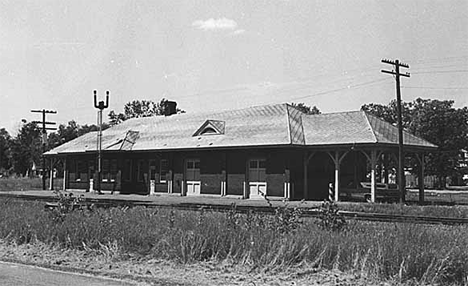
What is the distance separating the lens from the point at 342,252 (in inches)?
374

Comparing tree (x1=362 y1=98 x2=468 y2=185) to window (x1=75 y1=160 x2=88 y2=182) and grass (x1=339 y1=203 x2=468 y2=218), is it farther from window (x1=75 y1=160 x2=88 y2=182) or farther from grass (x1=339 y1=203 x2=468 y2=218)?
grass (x1=339 y1=203 x2=468 y2=218)

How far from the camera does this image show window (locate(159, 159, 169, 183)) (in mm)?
41438

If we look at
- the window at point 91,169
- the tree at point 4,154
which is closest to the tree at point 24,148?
the tree at point 4,154

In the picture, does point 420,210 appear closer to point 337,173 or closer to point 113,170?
point 337,173

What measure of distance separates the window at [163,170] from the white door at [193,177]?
2.20m

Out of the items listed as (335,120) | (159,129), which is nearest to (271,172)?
(335,120)

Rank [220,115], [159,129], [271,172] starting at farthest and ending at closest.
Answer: [159,129]
[220,115]
[271,172]

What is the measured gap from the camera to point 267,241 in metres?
10.1

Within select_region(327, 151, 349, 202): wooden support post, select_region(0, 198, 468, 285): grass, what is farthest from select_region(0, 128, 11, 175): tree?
select_region(0, 198, 468, 285): grass

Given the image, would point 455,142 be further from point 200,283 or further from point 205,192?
point 200,283

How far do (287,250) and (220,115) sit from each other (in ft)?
110

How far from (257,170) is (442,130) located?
4696cm

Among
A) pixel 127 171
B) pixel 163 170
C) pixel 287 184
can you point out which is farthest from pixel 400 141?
pixel 127 171

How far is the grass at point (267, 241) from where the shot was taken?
8.69m
